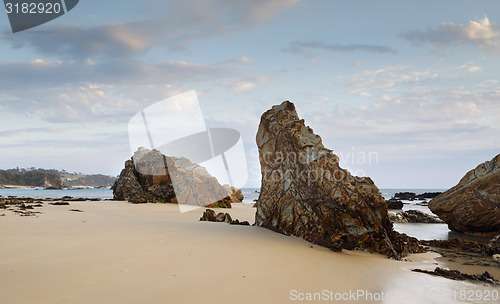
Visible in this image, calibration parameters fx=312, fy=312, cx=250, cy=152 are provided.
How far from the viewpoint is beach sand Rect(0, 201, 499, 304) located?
2.30m

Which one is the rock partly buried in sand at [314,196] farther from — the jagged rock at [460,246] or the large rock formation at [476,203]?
the large rock formation at [476,203]

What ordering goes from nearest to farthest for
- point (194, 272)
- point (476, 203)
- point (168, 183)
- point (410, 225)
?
point (194, 272) → point (476, 203) → point (410, 225) → point (168, 183)

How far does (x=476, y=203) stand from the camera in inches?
312

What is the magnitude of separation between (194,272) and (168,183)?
39.8ft

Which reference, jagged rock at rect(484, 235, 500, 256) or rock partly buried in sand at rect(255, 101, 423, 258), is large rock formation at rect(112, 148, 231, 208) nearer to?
rock partly buried in sand at rect(255, 101, 423, 258)

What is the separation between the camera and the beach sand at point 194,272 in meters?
2.30

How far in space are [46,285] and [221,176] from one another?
381 inches

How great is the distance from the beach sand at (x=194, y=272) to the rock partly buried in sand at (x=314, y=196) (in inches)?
11.9

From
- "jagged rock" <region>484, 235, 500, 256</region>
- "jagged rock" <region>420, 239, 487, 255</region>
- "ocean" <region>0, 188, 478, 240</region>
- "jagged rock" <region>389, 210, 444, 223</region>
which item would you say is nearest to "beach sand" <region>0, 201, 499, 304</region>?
"jagged rock" <region>484, 235, 500, 256</region>

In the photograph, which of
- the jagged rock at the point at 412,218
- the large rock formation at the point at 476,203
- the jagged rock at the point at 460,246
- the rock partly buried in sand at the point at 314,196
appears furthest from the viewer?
the jagged rock at the point at 412,218

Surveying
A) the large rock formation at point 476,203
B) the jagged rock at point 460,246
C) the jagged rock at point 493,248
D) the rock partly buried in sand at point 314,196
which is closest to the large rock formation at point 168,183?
the rock partly buried in sand at point 314,196

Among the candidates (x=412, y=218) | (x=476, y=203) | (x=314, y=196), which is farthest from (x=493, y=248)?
(x=412, y=218)

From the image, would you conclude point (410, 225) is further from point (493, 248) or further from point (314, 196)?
point (314, 196)

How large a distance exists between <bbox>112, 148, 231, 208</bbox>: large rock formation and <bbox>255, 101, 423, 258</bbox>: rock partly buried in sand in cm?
857
